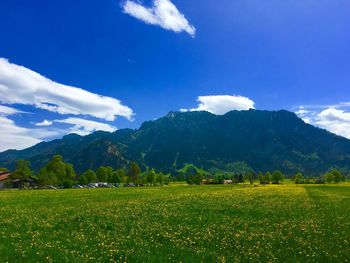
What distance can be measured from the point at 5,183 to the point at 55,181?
27.6 metres

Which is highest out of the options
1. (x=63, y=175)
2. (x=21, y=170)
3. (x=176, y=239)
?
(x=21, y=170)

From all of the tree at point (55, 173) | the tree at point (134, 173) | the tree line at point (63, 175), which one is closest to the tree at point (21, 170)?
the tree line at point (63, 175)

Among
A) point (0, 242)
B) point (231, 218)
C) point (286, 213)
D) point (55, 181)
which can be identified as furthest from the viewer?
point (55, 181)

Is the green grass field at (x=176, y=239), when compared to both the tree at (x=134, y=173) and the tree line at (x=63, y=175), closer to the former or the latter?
the tree line at (x=63, y=175)

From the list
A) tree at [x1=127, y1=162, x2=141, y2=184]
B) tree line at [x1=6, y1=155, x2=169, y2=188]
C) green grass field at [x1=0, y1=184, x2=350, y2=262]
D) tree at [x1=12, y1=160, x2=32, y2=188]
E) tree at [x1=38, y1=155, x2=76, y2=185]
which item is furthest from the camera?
tree at [x1=127, y1=162, x2=141, y2=184]

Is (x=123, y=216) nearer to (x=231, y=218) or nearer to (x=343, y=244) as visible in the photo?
(x=231, y=218)

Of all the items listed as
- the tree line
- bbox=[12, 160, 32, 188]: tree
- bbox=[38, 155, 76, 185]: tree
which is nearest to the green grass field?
bbox=[38, 155, 76, 185]: tree

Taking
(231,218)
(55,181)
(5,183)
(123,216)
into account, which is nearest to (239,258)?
(231,218)

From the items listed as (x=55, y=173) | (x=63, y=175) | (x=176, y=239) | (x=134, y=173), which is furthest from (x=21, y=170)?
(x=176, y=239)

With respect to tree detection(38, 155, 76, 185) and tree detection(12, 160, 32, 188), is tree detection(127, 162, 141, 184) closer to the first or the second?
tree detection(38, 155, 76, 185)

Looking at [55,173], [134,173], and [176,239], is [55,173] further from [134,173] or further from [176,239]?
[176,239]

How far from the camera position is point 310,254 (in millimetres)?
15648

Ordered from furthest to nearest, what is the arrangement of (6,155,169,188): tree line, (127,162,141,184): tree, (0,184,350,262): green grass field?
(127,162,141,184): tree, (6,155,169,188): tree line, (0,184,350,262): green grass field

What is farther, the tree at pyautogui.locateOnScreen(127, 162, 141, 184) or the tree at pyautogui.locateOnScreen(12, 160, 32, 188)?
the tree at pyautogui.locateOnScreen(127, 162, 141, 184)
